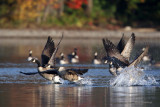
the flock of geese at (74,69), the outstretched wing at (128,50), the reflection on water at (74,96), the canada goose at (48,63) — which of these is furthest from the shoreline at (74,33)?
the reflection on water at (74,96)

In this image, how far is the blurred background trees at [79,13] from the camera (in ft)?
182

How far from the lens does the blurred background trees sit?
55.4 m

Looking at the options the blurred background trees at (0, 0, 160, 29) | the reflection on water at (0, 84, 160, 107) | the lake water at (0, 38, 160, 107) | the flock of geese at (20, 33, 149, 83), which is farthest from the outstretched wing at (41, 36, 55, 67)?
the blurred background trees at (0, 0, 160, 29)

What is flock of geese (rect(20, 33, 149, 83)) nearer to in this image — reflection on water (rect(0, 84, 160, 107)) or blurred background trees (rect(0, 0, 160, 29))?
reflection on water (rect(0, 84, 160, 107))

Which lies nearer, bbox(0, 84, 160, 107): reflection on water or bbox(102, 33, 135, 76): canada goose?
bbox(0, 84, 160, 107): reflection on water

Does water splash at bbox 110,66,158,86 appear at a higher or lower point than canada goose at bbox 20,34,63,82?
lower

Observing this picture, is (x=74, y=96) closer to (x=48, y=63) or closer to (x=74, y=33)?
(x=48, y=63)

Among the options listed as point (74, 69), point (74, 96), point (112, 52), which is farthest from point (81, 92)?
point (112, 52)

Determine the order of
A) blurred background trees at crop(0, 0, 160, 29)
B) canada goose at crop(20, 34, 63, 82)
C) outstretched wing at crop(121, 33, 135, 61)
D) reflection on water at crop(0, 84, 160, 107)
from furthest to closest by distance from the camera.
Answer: blurred background trees at crop(0, 0, 160, 29) < outstretched wing at crop(121, 33, 135, 61) < canada goose at crop(20, 34, 63, 82) < reflection on water at crop(0, 84, 160, 107)

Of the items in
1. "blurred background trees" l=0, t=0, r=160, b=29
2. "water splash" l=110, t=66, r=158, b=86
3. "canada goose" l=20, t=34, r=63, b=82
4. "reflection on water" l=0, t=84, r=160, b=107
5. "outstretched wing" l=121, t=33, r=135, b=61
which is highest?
"blurred background trees" l=0, t=0, r=160, b=29

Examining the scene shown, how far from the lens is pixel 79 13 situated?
2355 inches

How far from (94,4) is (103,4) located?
0.99 meters

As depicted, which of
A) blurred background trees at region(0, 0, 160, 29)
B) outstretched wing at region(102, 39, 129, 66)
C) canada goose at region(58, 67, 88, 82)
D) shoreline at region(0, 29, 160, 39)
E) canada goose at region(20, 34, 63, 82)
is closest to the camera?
canada goose at region(58, 67, 88, 82)

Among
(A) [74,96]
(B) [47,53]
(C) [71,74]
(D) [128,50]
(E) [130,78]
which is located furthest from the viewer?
(B) [47,53]
